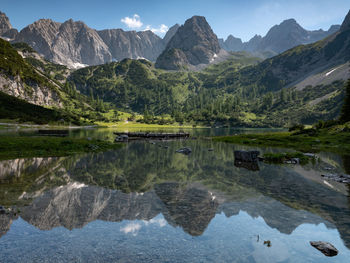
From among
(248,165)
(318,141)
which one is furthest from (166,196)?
(318,141)

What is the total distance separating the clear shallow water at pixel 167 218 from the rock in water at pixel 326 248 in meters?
0.36

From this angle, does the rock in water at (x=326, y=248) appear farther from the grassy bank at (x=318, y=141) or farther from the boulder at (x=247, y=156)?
the grassy bank at (x=318, y=141)

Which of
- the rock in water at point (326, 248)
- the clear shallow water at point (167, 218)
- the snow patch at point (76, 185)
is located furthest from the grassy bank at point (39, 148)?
the rock in water at point (326, 248)

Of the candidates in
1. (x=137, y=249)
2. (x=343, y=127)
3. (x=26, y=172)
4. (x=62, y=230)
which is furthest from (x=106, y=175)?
(x=343, y=127)

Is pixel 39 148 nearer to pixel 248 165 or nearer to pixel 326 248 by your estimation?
pixel 248 165

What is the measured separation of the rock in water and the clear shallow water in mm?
357

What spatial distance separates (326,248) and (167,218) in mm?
9341

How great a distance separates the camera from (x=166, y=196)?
21.3 m

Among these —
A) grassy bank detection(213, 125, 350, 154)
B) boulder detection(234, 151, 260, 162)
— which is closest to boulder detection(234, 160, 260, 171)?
boulder detection(234, 151, 260, 162)

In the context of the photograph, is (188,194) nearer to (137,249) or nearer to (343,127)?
(137,249)

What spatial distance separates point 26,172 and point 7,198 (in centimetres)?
1048

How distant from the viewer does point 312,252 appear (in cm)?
1189

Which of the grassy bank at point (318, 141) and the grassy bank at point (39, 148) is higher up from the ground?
the grassy bank at point (318, 141)

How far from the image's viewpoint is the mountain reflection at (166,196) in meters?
15.8
